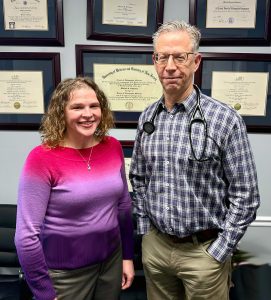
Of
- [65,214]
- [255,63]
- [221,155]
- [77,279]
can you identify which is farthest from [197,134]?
[255,63]

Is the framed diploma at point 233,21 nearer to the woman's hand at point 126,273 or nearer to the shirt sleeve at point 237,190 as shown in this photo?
the shirt sleeve at point 237,190

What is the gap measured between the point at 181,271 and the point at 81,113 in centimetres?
68

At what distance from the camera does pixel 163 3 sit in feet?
5.11

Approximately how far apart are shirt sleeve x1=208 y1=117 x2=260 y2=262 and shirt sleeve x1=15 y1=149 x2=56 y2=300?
59 centimetres

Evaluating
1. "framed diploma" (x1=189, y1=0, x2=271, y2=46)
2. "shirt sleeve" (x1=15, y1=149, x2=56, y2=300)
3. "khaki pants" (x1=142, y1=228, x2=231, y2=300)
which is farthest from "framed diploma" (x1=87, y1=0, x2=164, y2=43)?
"khaki pants" (x1=142, y1=228, x2=231, y2=300)

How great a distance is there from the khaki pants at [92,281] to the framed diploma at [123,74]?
0.79 meters

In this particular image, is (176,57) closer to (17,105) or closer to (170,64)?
(170,64)

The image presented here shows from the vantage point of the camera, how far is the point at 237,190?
3.47 ft

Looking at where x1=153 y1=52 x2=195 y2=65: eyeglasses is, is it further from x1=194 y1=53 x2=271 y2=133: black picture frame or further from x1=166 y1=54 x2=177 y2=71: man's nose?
x1=194 y1=53 x2=271 y2=133: black picture frame

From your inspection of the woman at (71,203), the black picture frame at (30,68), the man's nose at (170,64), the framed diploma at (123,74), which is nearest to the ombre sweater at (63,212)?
the woman at (71,203)

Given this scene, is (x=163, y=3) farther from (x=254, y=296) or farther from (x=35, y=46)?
(x=254, y=296)

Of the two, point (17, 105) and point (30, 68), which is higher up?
point (30, 68)

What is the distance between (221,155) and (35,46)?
116 cm

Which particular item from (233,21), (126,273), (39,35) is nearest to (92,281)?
(126,273)
